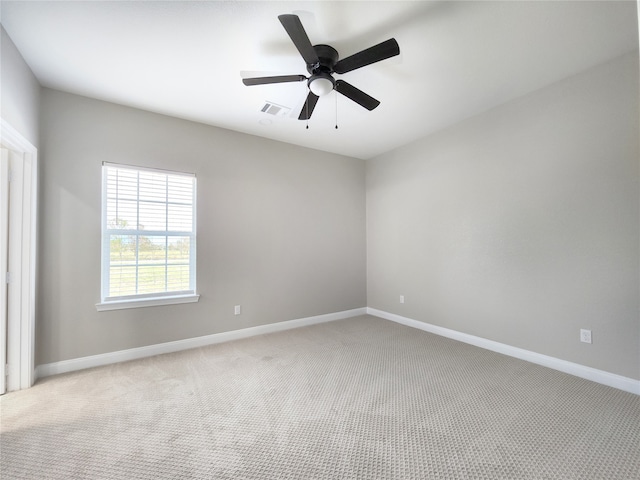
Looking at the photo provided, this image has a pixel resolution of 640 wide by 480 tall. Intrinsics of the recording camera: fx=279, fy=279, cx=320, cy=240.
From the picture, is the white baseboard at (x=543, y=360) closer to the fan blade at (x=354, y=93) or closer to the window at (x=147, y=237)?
the fan blade at (x=354, y=93)

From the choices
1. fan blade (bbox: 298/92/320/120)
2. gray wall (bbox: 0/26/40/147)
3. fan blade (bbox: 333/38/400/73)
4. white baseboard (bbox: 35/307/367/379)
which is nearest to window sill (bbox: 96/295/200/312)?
white baseboard (bbox: 35/307/367/379)

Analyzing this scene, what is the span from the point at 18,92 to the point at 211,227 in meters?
1.89

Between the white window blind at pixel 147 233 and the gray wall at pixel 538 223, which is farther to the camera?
the white window blind at pixel 147 233

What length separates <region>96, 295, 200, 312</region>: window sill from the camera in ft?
9.28

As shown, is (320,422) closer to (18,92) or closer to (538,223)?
(538,223)

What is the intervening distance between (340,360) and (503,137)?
2.99 metres

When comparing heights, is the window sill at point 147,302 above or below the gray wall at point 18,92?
below

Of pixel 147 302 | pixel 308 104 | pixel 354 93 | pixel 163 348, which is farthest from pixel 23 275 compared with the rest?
pixel 354 93

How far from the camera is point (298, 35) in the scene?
1.63m

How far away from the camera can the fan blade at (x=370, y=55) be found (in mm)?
1694

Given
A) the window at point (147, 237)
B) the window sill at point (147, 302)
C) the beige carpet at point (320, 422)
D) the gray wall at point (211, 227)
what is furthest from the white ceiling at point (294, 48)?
the beige carpet at point (320, 422)

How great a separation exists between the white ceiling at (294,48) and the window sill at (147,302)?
Answer: 6.85 feet

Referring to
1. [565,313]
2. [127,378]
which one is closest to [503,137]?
[565,313]

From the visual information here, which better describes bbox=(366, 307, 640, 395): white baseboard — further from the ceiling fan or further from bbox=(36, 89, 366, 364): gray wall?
the ceiling fan
